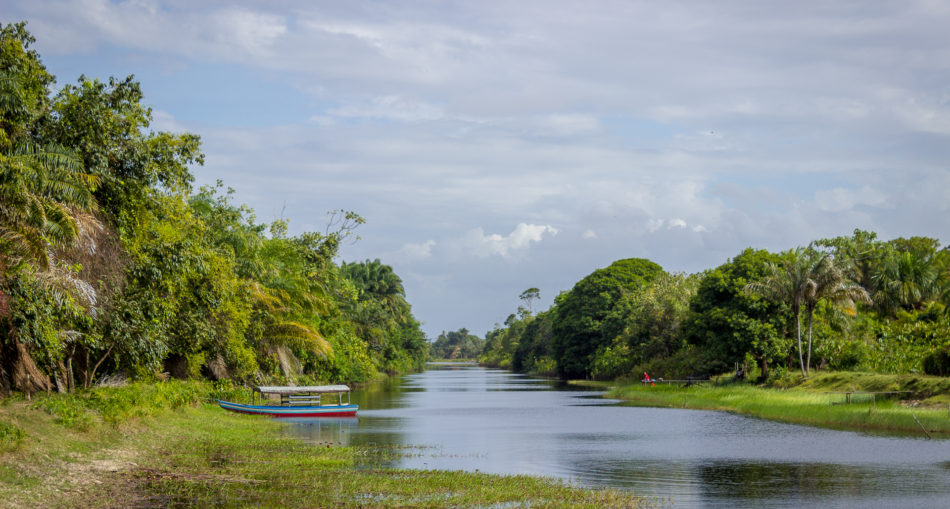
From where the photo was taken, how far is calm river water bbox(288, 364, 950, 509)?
66.4ft

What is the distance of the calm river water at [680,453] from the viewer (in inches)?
797

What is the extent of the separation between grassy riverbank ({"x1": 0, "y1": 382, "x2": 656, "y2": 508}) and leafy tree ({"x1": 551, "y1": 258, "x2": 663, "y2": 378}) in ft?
223

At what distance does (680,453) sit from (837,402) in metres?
15.1

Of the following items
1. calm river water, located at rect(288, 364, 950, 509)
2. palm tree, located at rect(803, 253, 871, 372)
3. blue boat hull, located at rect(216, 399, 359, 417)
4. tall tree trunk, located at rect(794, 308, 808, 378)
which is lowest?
calm river water, located at rect(288, 364, 950, 509)

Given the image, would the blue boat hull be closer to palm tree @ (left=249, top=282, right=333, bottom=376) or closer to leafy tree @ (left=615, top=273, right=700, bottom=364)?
palm tree @ (left=249, top=282, right=333, bottom=376)

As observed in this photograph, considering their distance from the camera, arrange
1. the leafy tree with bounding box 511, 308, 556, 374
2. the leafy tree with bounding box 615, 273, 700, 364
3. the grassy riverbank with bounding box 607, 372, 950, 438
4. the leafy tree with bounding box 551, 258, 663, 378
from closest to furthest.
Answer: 1. the grassy riverbank with bounding box 607, 372, 950, 438
2. the leafy tree with bounding box 615, 273, 700, 364
3. the leafy tree with bounding box 551, 258, 663, 378
4. the leafy tree with bounding box 511, 308, 556, 374

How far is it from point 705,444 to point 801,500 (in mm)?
12184

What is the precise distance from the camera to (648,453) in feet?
93.5

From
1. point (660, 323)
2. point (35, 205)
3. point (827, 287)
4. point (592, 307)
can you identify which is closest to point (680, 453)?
point (35, 205)

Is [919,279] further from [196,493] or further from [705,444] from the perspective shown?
[196,493]

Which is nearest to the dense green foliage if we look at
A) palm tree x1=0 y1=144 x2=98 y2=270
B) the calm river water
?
palm tree x1=0 y1=144 x2=98 y2=270

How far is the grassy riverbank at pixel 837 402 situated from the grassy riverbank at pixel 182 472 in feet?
64.3

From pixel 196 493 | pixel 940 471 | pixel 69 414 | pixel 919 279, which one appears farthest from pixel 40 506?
pixel 919 279

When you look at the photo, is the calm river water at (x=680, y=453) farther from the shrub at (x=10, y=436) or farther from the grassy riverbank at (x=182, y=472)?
the shrub at (x=10, y=436)
